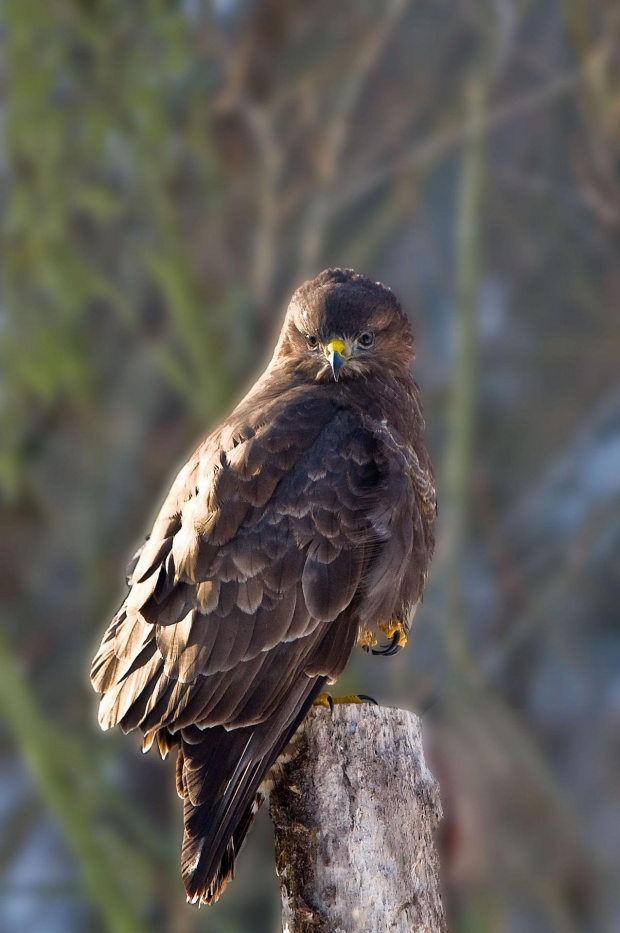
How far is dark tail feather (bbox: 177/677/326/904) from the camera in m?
2.94

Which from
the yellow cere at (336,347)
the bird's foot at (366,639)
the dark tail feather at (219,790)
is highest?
the yellow cere at (336,347)

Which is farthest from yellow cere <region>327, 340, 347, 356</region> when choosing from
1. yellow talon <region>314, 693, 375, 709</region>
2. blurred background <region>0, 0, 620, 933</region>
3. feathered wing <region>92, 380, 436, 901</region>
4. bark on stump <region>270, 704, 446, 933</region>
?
blurred background <region>0, 0, 620, 933</region>

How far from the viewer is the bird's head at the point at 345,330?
12.5 ft

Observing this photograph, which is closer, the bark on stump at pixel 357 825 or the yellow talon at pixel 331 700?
the bark on stump at pixel 357 825

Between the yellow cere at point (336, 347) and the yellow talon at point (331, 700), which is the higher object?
the yellow cere at point (336, 347)

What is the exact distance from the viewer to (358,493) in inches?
133

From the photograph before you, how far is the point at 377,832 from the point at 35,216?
581 cm

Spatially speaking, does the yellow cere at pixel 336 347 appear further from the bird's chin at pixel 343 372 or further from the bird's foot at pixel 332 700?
the bird's foot at pixel 332 700

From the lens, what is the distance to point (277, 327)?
320 inches

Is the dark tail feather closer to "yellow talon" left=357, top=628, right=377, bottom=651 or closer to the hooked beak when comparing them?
"yellow talon" left=357, top=628, right=377, bottom=651

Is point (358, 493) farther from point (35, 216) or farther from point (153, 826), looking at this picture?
point (153, 826)

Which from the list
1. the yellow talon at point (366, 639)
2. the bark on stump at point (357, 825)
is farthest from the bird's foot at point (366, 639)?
the bark on stump at point (357, 825)

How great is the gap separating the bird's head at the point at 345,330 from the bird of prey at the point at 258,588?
10 centimetres

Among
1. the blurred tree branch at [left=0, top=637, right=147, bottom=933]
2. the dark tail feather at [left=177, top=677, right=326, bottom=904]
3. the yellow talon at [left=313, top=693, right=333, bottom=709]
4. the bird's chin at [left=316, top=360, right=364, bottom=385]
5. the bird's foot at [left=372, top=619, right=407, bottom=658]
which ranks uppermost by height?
the bird's chin at [left=316, top=360, right=364, bottom=385]
